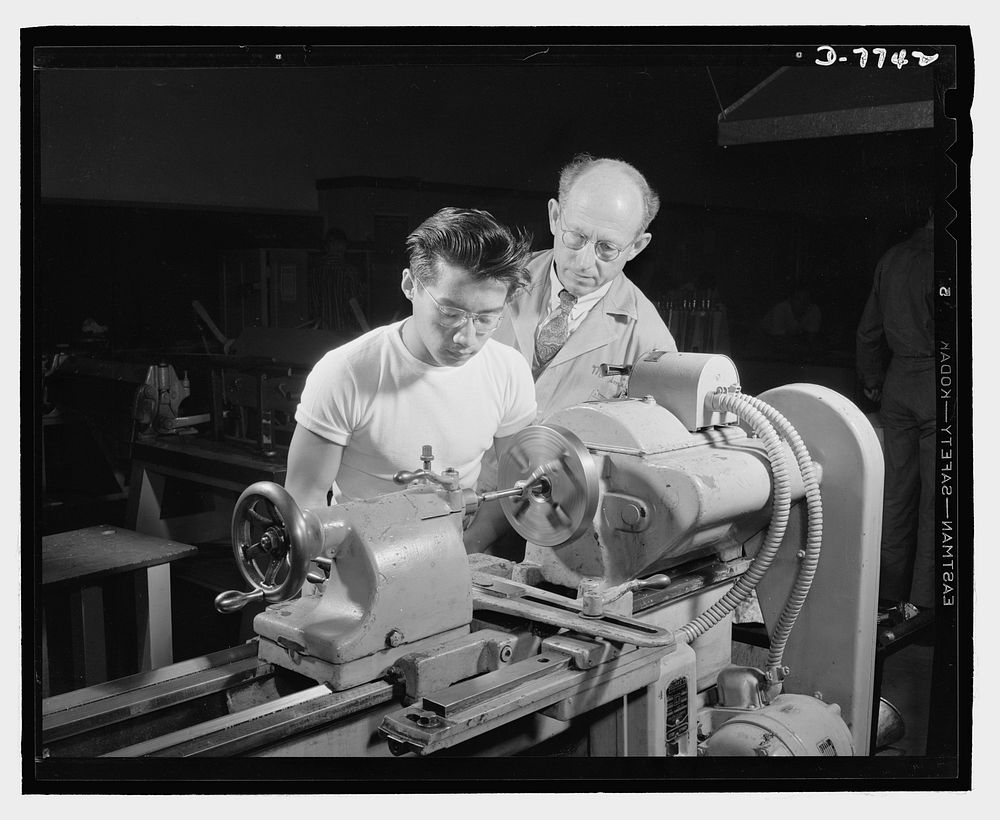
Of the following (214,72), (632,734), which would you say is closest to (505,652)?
(632,734)

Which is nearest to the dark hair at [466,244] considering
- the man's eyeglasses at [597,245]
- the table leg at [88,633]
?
the man's eyeglasses at [597,245]

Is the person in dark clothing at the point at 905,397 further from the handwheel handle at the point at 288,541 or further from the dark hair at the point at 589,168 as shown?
the handwheel handle at the point at 288,541

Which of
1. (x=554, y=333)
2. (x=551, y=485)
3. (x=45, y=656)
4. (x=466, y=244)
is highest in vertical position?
(x=466, y=244)

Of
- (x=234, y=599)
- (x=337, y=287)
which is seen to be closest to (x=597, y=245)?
(x=337, y=287)

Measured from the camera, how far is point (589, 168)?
7.95 ft

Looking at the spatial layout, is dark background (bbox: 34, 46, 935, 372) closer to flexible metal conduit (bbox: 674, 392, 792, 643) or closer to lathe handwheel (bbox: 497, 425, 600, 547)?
Result: flexible metal conduit (bbox: 674, 392, 792, 643)

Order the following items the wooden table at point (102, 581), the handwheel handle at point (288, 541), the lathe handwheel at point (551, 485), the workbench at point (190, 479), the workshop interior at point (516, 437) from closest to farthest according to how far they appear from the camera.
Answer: the handwheel handle at point (288, 541)
the workshop interior at point (516, 437)
the lathe handwheel at point (551, 485)
the wooden table at point (102, 581)
the workbench at point (190, 479)

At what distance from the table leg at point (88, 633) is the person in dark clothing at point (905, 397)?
6.05ft

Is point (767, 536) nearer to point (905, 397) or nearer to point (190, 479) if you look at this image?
point (905, 397)

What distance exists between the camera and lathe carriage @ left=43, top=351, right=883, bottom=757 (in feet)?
6.09

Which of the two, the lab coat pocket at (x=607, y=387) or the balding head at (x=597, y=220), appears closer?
the balding head at (x=597, y=220)

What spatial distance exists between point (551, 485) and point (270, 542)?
2.11ft

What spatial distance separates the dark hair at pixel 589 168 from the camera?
2412 millimetres

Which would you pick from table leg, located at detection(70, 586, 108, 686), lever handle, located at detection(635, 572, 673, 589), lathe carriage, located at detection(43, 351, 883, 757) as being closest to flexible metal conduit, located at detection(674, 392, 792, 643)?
lathe carriage, located at detection(43, 351, 883, 757)
